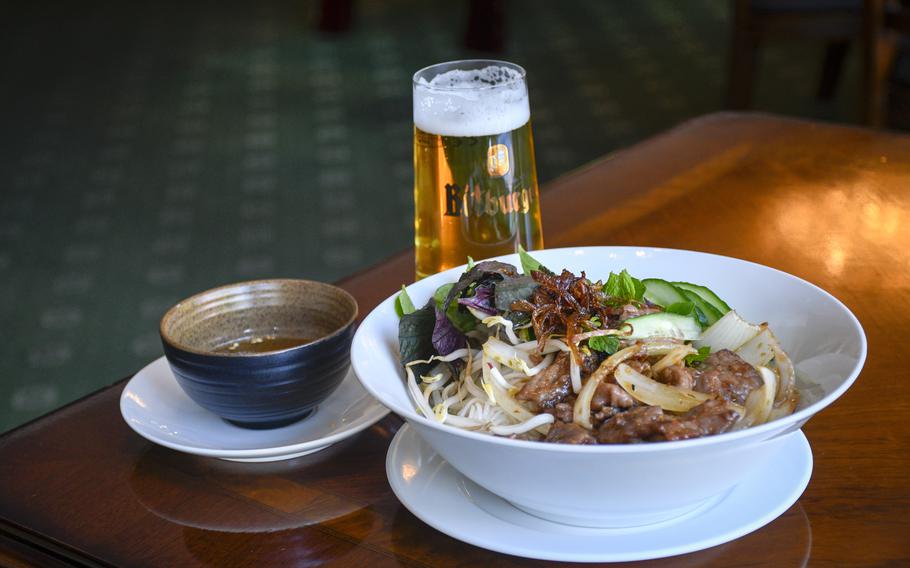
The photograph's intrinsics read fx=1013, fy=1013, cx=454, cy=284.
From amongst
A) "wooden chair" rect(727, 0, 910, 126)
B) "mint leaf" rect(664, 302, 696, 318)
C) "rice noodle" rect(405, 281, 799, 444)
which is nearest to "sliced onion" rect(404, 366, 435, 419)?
"rice noodle" rect(405, 281, 799, 444)

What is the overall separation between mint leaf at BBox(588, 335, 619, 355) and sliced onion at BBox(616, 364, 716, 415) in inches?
1.2

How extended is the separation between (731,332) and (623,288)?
0.11 m

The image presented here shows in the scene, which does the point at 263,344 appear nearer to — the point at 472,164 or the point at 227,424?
the point at 227,424

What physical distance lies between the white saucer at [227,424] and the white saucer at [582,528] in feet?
0.31

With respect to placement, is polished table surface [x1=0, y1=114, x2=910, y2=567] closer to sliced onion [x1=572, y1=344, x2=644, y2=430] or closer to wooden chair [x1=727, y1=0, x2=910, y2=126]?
sliced onion [x1=572, y1=344, x2=644, y2=430]

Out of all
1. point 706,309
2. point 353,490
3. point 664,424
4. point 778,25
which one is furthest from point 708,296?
point 778,25

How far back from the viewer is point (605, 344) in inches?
32.0

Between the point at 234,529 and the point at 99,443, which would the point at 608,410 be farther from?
the point at 99,443

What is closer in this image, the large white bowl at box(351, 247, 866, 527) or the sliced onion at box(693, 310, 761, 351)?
the large white bowl at box(351, 247, 866, 527)

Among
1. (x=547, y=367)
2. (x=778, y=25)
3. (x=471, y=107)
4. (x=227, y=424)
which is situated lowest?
(x=778, y=25)

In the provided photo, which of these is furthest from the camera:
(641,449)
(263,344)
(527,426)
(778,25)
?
(778,25)

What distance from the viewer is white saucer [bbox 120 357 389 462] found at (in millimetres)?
862

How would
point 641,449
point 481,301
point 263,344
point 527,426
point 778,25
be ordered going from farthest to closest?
point 778,25 < point 263,344 < point 481,301 < point 527,426 < point 641,449

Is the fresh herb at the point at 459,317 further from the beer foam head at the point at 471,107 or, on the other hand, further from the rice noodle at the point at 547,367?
the beer foam head at the point at 471,107
